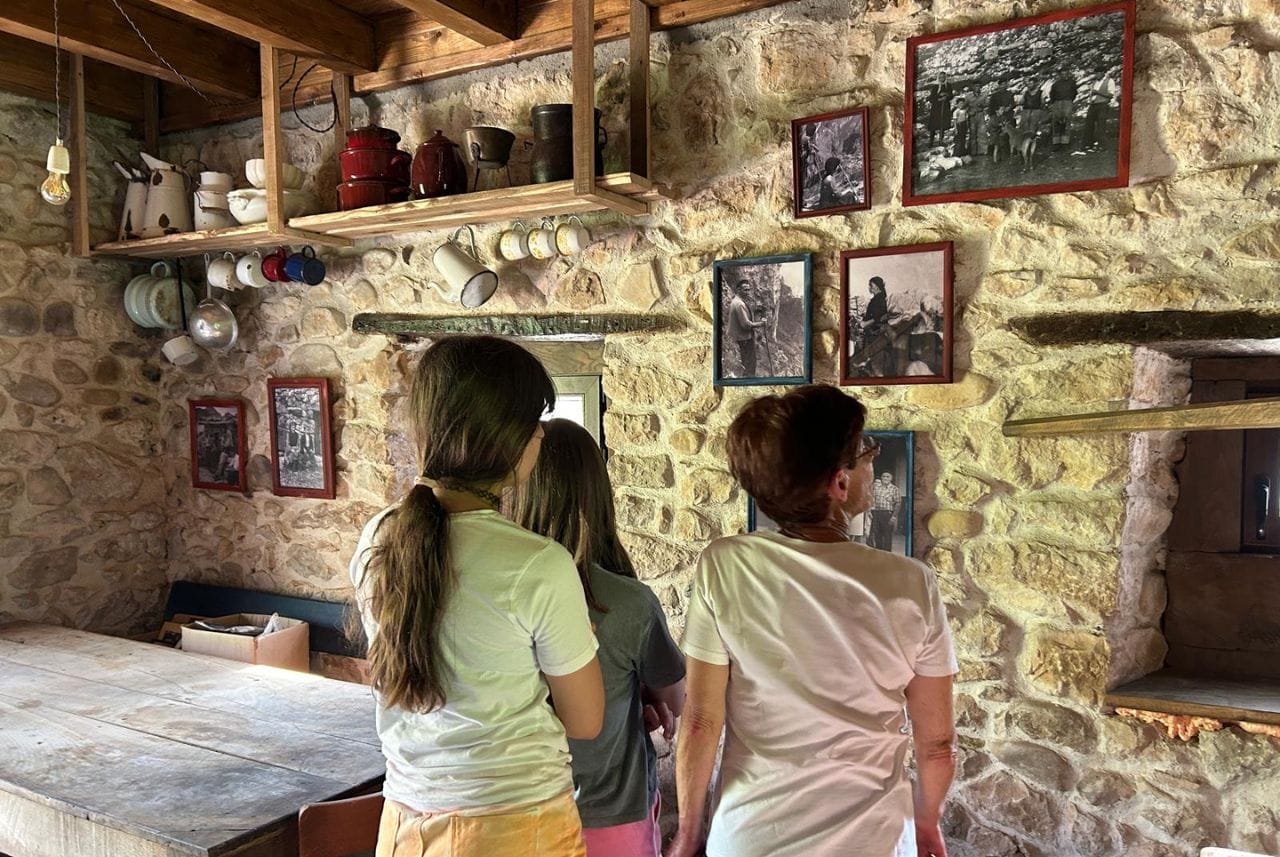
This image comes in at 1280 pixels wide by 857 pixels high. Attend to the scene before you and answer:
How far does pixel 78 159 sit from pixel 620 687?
304 centimetres

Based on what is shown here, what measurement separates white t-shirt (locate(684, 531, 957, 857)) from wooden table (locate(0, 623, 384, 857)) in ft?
3.05

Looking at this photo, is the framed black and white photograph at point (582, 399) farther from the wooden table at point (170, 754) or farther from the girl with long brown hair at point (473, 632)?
the girl with long brown hair at point (473, 632)

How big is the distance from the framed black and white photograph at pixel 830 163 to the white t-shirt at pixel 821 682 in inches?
51.7

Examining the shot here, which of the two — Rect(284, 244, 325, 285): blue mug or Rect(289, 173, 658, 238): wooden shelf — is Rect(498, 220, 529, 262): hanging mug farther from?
Rect(284, 244, 325, 285): blue mug

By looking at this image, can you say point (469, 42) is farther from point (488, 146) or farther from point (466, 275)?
point (466, 275)

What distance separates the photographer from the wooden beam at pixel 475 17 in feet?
8.22

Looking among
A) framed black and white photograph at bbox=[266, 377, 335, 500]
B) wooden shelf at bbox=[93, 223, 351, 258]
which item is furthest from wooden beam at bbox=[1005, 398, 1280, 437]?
framed black and white photograph at bbox=[266, 377, 335, 500]

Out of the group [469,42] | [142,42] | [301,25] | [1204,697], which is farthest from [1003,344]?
[142,42]

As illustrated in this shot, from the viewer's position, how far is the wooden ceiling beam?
2.71 metres

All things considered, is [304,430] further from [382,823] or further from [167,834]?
[382,823]

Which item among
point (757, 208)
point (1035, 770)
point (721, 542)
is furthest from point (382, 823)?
point (757, 208)

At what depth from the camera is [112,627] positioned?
3656 mm

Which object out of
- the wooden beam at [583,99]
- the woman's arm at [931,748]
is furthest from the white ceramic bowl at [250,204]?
the woman's arm at [931,748]

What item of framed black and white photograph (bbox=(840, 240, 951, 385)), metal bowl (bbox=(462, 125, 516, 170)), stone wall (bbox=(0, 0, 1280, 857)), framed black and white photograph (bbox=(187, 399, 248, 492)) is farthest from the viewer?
framed black and white photograph (bbox=(187, 399, 248, 492))
